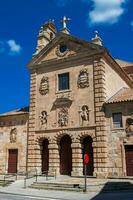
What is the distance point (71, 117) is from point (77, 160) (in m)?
3.92

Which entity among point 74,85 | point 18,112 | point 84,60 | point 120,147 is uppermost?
point 84,60

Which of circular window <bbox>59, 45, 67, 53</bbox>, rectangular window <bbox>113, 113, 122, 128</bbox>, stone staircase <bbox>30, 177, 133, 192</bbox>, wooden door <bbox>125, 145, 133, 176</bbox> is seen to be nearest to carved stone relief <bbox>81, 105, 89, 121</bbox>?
rectangular window <bbox>113, 113, 122, 128</bbox>

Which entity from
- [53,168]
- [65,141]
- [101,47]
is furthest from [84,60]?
[53,168]

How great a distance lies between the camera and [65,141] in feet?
95.5

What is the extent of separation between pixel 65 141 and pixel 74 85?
533cm

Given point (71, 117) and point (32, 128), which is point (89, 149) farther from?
point (32, 128)

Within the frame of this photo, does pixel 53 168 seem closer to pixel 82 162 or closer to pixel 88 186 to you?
pixel 82 162

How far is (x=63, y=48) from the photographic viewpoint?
30766 mm

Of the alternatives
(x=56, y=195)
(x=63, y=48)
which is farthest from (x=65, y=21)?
(x=56, y=195)

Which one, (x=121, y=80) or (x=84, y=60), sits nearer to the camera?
(x=84, y=60)

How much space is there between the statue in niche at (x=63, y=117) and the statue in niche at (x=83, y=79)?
2700 mm

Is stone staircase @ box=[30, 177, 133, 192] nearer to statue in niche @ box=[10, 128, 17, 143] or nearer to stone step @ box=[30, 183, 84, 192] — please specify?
stone step @ box=[30, 183, 84, 192]

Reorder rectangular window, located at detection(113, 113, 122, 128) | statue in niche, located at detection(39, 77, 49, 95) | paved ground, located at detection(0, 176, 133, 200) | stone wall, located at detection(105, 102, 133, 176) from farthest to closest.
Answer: statue in niche, located at detection(39, 77, 49, 95)
rectangular window, located at detection(113, 113, 122, 128)
stone wall, located at detection(105, 102, 133, 176)
paved ground, located at detection(0, 176, 133, 200)

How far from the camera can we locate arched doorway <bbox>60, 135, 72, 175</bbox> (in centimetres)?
2841
